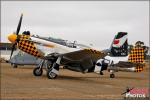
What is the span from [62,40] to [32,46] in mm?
1885

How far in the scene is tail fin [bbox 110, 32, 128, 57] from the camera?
89.2 ft

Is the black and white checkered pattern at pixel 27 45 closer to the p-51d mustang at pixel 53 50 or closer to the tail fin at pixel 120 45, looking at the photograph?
the p-51d mustang at pixel 53 50

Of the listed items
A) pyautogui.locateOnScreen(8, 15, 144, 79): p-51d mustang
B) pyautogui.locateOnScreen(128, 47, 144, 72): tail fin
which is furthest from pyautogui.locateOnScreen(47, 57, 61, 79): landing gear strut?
pyautogui.locateOnScreen(128, 47, 144, 72): tail fin

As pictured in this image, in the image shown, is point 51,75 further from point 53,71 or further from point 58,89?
point 58,89

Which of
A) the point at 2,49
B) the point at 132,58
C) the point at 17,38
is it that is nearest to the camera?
the point at 17,38

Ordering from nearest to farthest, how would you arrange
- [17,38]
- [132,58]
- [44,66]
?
[17,38]
[44,66]
[132,58]

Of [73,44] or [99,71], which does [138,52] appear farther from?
[73,44]

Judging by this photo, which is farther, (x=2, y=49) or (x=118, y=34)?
(x=2, y=49)

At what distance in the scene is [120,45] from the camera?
27656 mm

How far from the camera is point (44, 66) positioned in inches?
893

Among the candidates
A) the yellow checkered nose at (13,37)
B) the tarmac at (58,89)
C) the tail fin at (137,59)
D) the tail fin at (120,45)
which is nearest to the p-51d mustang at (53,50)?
the yellow checkered nose at (13,37)

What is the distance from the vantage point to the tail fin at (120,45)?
27.2 meters

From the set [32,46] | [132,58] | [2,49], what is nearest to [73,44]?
[32,46]

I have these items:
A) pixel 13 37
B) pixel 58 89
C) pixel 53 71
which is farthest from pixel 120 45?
pixel 58 89
